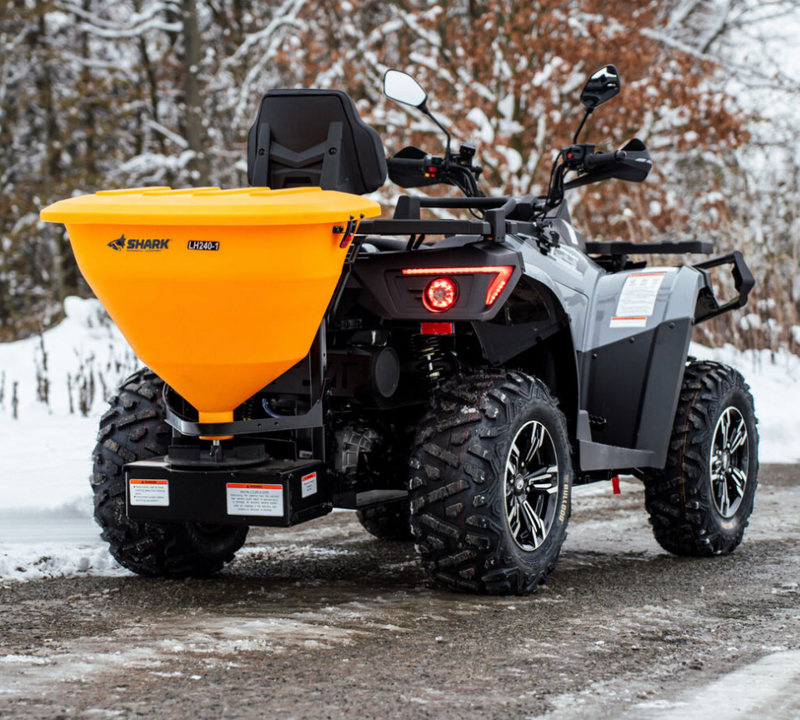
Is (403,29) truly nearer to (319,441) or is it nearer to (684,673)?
(319,441)

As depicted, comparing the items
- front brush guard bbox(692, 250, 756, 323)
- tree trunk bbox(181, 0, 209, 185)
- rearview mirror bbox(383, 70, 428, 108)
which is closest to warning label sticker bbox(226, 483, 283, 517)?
rearview mirror bbox(383, 70, 428, 108)

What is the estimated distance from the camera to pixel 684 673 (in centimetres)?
322

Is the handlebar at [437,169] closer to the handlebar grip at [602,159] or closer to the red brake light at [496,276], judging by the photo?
the handlebar grip at [602,159]

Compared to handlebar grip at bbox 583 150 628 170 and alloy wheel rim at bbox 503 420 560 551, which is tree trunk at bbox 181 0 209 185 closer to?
handlebar grip at bbox 583 150 628 170

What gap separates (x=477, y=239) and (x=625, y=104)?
10966 millimetres

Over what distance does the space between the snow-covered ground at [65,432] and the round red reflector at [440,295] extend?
180 centimetres

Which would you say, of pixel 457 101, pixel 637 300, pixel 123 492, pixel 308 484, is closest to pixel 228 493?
pixel 308 484

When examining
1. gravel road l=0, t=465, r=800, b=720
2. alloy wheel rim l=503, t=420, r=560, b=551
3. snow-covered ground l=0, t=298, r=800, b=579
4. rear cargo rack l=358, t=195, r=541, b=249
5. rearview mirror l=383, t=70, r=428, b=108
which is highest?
rearview mirror l=383, t=70, r=428, b=108

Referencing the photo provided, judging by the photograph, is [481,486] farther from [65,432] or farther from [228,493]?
[65,432]

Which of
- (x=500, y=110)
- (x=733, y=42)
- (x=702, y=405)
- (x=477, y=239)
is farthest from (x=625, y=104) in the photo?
(x=477, y=239)

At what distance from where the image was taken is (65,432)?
8477 millimetres

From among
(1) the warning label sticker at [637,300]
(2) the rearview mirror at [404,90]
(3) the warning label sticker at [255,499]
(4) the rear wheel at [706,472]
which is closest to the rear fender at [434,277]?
(3) the warning label sticker at [255,499]

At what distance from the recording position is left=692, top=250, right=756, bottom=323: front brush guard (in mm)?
5562

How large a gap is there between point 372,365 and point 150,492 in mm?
886
